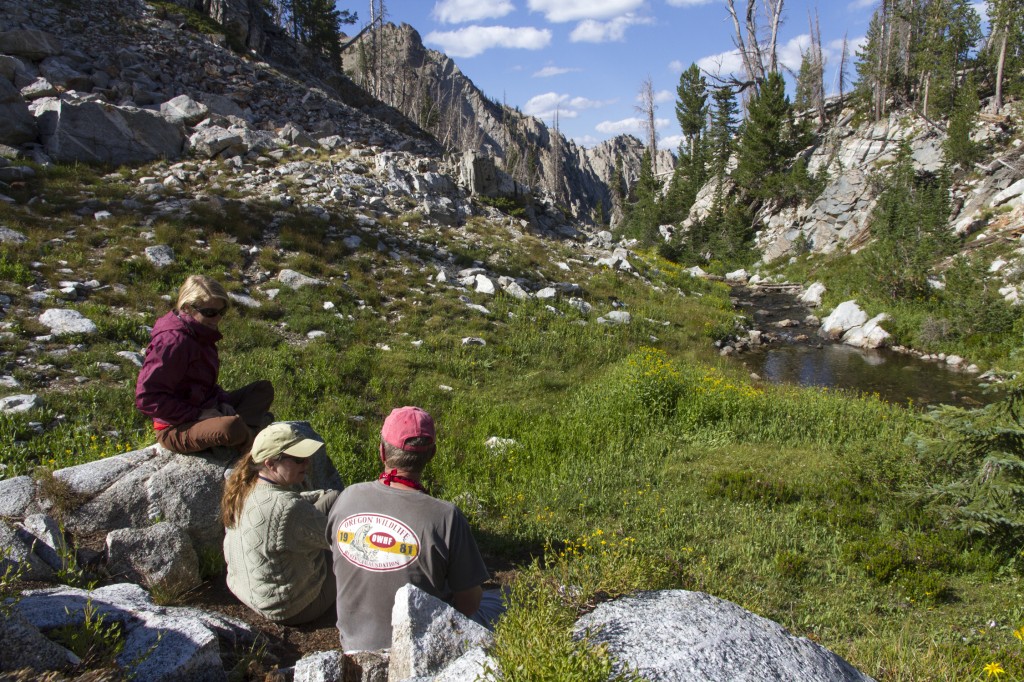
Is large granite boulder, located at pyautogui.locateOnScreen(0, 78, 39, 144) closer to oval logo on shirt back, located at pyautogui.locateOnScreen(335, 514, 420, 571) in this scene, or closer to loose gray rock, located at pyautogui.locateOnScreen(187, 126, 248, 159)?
loose gray rock, located at pyautogui.locateOnScreen(187, 126, 248, 159)

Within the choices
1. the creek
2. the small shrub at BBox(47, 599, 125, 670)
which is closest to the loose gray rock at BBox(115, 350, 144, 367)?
the small shrub at BBox(47, 599, 125, 670)

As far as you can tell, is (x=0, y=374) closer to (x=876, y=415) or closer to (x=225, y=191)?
(x=225, y=191)

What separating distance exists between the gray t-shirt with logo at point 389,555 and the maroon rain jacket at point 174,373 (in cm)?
243

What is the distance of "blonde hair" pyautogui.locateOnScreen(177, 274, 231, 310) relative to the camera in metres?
5.01

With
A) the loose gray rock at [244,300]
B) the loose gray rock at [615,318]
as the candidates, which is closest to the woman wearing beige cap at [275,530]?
the loose gray rock at [244,300]

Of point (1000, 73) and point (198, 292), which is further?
point (1000, 73)

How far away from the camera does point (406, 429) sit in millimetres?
3367

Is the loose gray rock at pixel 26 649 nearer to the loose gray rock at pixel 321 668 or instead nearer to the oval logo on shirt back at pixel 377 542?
the loose gray rock at pixel 321 668

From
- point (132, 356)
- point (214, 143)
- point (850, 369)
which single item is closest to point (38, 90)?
point (214, 143)

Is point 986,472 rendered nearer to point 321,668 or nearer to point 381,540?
point 381,540

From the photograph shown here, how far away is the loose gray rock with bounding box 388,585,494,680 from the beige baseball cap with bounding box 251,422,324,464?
1.23 m

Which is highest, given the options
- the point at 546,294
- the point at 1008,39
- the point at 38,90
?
the point at 1008,39

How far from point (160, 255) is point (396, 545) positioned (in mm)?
11296

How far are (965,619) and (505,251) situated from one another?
15.6m
